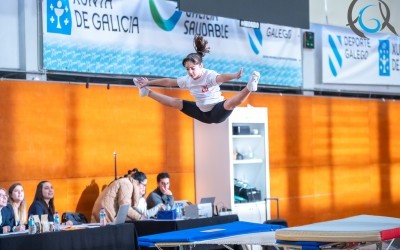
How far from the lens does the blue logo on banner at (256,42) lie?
12.2 meters

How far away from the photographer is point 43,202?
8.52 meters

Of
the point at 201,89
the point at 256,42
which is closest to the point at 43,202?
the point at 201,89

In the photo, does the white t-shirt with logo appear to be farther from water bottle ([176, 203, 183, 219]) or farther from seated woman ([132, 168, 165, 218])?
seated woman ([132, 168, 165, 218])

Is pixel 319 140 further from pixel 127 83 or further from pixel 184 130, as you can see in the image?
pixel 127 83

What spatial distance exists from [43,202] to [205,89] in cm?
274

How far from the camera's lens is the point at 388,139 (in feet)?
48.6

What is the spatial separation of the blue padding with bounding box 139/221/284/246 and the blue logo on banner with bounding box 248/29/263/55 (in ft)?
16.4

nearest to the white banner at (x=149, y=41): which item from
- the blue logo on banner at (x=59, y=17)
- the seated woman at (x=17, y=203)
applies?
the blue logo on banner at (x=59, y=17)

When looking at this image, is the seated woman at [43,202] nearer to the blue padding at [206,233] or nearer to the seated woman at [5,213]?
the seated woman at [5,213]

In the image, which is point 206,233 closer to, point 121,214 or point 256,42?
point 121,214

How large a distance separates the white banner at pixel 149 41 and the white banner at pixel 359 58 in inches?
36.2

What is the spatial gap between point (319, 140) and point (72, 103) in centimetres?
499

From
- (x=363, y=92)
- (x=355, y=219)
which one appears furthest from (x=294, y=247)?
(x=363, y=92)

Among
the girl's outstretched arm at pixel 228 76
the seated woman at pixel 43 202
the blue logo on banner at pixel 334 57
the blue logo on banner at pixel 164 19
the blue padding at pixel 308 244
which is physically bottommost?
the blue padding at pixel 308 244
